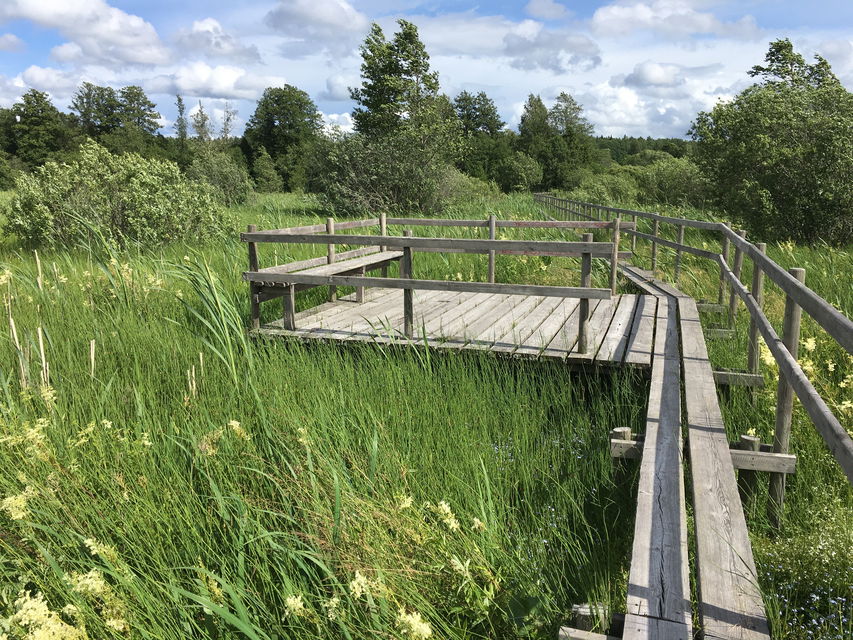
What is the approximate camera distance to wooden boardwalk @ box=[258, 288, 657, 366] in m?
5.27

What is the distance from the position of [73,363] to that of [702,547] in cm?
441

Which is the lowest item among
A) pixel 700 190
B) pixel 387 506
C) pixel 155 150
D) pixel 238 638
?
pixel 238 638

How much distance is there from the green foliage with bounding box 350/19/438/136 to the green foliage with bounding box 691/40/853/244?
1682cm

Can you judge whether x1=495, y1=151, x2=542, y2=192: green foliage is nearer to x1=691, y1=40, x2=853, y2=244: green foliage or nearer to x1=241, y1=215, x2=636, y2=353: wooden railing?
x1=691, y1=40, x2=853, y2=244: green foliage

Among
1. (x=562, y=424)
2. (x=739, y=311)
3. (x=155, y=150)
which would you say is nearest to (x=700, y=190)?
(x=739, y=311)

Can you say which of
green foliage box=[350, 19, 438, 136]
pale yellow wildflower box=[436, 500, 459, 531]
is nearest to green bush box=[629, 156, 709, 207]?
green foliage box=[350, 19, 438, 136]

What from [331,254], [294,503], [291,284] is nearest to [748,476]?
[294,503]

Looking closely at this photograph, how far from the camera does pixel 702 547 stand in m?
2.25

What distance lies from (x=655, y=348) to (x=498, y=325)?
1545 mm

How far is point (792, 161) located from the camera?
15.7m

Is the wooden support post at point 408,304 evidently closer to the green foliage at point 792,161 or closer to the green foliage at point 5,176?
the green foliage at point 792,161

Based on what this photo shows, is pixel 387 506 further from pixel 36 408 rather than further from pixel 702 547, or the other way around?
pixel 36 408

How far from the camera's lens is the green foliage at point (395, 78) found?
1280 inches

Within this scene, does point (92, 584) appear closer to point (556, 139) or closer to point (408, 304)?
point (408, 304)
